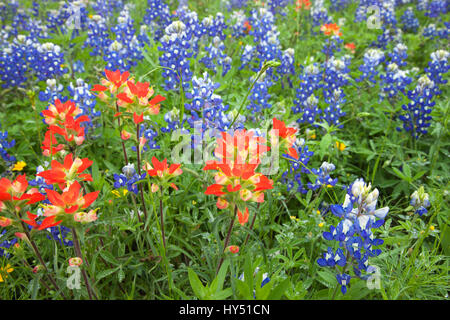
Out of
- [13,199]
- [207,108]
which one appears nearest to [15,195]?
[13,199]

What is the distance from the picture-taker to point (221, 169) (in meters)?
1.34

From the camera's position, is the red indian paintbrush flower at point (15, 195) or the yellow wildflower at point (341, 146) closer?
the red indian paintbrush flower at point (15, 195)

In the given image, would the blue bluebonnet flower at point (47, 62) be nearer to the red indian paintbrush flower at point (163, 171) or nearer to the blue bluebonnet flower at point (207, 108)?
→ the blue bluebonnet flower at point (207, 108)

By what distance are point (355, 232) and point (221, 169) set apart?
715 mm

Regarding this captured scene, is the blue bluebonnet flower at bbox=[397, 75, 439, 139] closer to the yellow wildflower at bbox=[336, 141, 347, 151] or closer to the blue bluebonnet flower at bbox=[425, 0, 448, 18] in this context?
the yellow wildflower at bbox=[336, 141, 347, 151]

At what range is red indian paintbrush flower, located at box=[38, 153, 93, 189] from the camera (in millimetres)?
1439

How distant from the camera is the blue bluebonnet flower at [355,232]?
62.5 inches

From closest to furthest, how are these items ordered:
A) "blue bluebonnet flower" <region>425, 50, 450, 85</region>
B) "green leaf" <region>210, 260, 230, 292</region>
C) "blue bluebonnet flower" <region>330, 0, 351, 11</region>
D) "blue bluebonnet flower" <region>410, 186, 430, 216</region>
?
"green leaf" <region>210, 260, 230, 292</region>
"blue bluebonnet flower" <region>410, 186, 430, 216</region>
"blue bluebonnet flower" <region>425, 50, 450, 85</region>
"blue bluebonnet flower" <region>330, 0, 351, 11</region>

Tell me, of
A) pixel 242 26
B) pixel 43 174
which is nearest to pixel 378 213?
pixel 43 174

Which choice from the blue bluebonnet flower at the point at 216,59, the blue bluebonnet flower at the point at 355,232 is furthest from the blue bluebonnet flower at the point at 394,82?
the blue bluebonnet flower at the point at 355,232

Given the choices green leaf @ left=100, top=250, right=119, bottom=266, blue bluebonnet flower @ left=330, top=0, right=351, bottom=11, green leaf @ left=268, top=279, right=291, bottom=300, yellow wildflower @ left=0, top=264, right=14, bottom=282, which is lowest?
yellow wildflower @ left=0, top=264, right=14, bottom=282

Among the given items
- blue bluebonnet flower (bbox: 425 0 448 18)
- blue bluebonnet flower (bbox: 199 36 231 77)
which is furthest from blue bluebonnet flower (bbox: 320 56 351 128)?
blue bluebonnet flower (bbox: 425 0 448 18)
